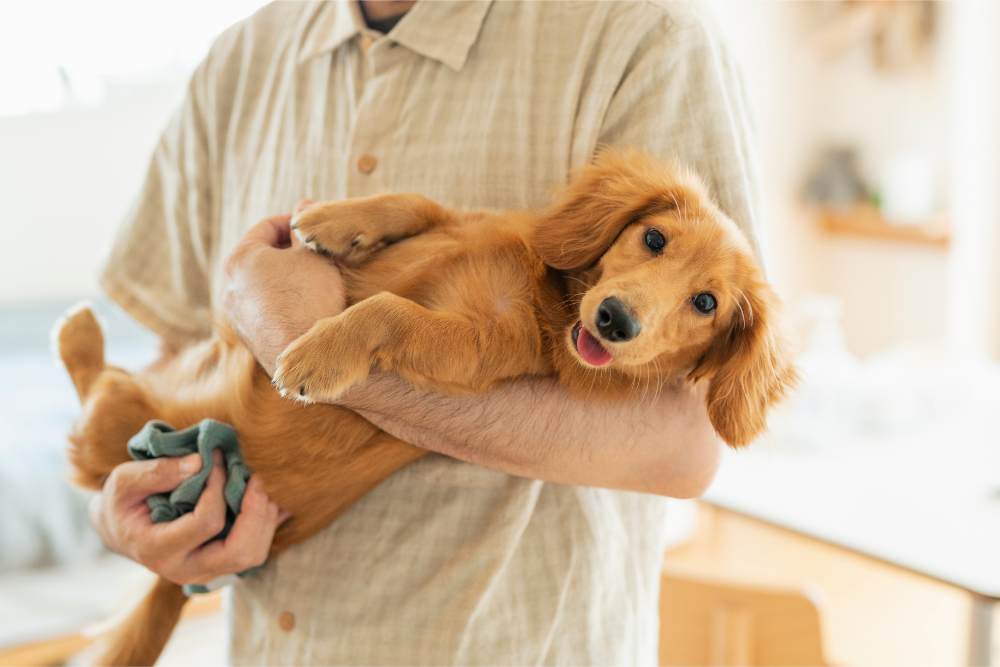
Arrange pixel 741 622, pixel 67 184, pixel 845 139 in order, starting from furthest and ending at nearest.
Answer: pixel 845 139 → pixel 67 184 → pixel 741 622

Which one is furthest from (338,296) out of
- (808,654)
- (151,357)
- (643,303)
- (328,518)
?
(808,654)

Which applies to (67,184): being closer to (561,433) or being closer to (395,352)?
(395,352)

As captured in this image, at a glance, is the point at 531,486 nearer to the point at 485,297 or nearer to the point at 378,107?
the point at 485,297

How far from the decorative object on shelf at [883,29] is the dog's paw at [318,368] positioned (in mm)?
4390

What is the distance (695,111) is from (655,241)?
0.21m

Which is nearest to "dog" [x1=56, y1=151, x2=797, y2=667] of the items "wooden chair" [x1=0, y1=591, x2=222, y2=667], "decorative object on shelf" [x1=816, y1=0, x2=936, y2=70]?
"wooden chair" [x1=0, y1=591, x2=222, y2=667]

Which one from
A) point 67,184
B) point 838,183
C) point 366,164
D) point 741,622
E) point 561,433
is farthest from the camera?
point 838,183

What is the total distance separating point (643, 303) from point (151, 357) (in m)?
1.04

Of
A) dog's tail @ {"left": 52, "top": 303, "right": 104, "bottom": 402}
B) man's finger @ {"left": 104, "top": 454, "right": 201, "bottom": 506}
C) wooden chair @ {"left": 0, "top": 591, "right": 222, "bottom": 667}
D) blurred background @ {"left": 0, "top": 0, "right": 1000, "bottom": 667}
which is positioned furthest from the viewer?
wooden chair @ {"left": 0, "top": 591, "right": 222, "bottom": 667}

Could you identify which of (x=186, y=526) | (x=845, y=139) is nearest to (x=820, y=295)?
(x=845, y=139)

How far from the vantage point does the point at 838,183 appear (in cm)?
477

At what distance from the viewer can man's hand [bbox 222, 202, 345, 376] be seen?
1.16 m

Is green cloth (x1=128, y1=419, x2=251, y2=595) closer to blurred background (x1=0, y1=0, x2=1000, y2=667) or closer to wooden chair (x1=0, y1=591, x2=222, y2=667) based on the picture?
blurred background (x1=0, y1=0, x2=1000, y2=667)

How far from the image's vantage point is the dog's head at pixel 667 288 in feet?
3.73
